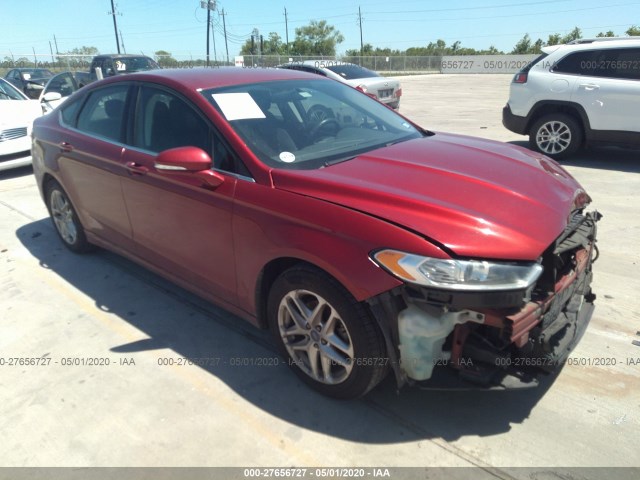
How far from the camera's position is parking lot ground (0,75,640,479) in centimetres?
232

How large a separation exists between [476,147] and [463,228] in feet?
4.20

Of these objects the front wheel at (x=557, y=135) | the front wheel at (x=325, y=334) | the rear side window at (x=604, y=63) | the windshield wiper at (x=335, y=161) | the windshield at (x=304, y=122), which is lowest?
the front wheel at (x=325, y=334)

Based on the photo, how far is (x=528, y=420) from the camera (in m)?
2.49

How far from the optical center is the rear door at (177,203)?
2.88 meters

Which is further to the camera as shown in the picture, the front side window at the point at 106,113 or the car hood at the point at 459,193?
the front side window at the point at 106,113

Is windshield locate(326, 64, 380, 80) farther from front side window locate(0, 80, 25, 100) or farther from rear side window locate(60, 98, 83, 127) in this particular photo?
rear side window locate(60, 98, 83, 127)

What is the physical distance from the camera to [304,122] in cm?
314

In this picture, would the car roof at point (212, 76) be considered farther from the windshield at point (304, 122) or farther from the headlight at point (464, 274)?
the headlight at point (464, 274)

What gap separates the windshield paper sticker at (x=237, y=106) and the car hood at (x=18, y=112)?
21.4ft

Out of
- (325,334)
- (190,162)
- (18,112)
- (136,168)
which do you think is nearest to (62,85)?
(18,112)

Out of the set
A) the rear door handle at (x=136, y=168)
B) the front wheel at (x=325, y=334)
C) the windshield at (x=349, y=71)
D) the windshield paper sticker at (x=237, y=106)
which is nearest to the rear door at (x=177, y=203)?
the rear door handle at (x=136, y=168)

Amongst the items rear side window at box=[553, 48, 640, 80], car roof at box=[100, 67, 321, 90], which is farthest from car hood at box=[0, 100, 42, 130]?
rear side window at box=[553, 48, 640, 80]

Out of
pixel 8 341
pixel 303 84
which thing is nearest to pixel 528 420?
pixel 303 84

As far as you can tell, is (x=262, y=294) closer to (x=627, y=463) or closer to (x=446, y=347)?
(x=446, y=347)
